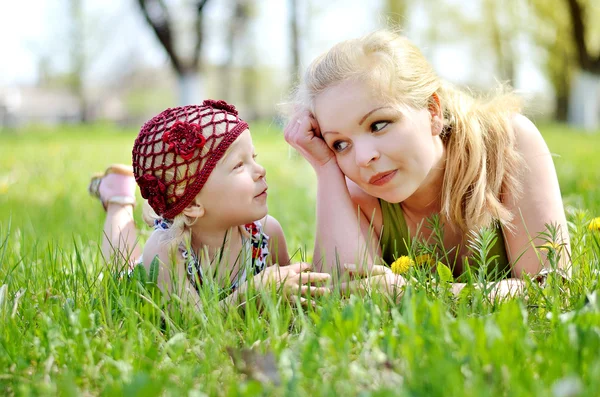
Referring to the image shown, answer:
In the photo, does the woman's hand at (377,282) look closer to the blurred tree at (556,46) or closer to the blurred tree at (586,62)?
the blurred tree at (586,62)

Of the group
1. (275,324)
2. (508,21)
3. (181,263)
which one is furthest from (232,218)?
(508,21)

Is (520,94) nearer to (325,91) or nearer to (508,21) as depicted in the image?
(325,91)

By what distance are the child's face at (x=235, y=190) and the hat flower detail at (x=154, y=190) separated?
150 millimetres

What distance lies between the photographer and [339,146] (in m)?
2.59

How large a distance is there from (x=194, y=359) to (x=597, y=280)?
1276 millimetres

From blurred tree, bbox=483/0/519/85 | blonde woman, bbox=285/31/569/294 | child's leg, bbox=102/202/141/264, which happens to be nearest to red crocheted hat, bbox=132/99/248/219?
blonde woman, bbox=285/31/569/294

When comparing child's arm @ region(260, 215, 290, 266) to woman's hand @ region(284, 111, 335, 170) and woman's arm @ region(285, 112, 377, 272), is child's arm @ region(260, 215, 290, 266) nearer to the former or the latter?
woman's arm @ region(285, 112, 377, 272)

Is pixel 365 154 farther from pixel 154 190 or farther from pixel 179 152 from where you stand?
pixel 154 190

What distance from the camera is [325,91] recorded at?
2490 mm

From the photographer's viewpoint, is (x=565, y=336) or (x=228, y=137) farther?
(x=228, y=137)

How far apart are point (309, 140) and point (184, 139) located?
534 mm

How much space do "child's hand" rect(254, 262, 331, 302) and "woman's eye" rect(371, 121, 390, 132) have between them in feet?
1.96

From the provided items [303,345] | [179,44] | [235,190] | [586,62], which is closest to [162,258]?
[235,190]

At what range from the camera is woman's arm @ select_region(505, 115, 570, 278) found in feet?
8.16
